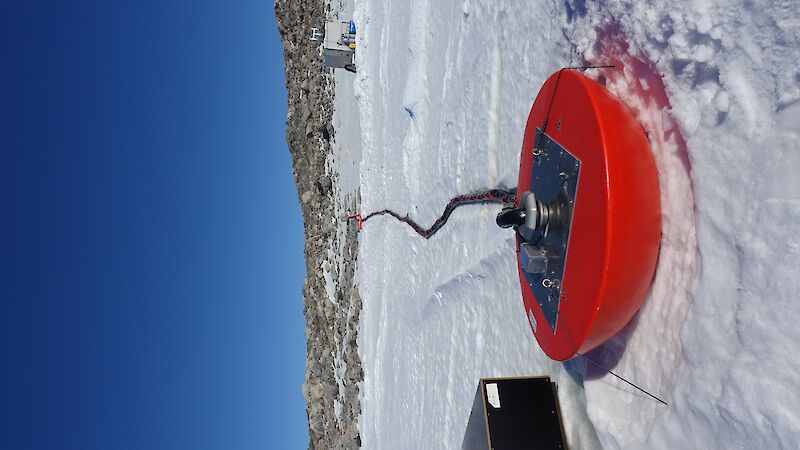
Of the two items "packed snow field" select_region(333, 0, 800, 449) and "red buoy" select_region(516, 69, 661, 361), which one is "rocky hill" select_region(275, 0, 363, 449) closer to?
"packed snow field" select_region(333, 0, 800, 449)

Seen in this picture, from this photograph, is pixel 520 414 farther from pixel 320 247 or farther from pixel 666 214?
pixel 320 247

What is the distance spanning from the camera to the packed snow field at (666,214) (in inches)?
59.2

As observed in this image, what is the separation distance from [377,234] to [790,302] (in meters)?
6.76

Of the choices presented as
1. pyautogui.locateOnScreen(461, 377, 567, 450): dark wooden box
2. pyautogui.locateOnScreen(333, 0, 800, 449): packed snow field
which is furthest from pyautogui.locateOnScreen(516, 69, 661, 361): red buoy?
pyautogui.locateOnScreen(461, 377, 567, 450): dark wooden box

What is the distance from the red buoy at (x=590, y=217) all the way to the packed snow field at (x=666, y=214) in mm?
146

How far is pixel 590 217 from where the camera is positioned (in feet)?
6.10

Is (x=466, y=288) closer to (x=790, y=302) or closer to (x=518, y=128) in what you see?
(x=518, y=128)

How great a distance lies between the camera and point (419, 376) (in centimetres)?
580

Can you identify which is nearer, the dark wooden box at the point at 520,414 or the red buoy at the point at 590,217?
the red buoy at the point at 590,217

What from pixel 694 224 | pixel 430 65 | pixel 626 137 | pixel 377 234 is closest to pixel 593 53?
pixel 626 137

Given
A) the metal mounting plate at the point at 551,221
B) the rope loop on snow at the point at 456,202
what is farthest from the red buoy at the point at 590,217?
the rope loop on snow at the point at 456,202

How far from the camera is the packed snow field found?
1.50 m

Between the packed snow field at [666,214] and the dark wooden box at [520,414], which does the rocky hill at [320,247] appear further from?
the dark wooden box at [520,414]

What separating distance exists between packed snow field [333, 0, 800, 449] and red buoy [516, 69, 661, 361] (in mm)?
146
